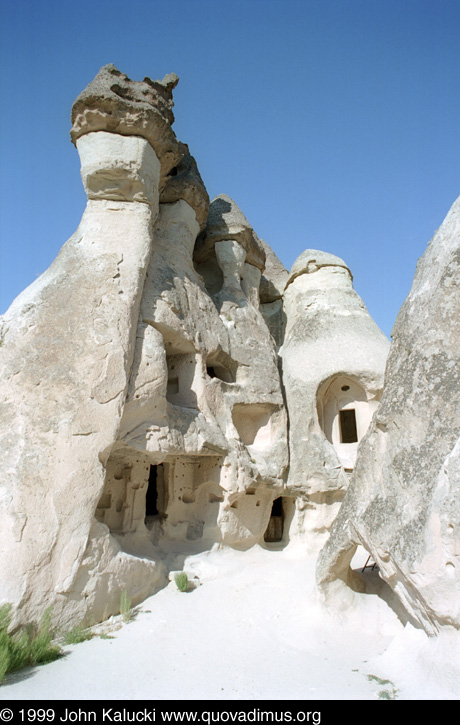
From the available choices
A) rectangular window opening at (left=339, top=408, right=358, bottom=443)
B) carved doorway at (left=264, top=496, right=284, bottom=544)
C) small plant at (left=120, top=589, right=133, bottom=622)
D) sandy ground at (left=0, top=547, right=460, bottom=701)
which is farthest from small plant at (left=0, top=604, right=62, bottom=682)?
rectangular window opening at (left=339, top=408, right=358, bottom=443)

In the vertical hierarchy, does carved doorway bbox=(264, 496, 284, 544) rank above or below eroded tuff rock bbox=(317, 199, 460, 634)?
below

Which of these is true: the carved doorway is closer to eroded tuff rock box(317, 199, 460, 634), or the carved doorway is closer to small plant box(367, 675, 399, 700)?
eroded tuff rock box(317, 199, 460, 634)

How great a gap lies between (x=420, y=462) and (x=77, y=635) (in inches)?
152

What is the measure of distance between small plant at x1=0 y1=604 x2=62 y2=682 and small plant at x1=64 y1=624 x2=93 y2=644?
0.18m

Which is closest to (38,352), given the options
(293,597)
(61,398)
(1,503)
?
(61,398)

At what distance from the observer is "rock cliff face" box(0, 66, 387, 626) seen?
5449 mm

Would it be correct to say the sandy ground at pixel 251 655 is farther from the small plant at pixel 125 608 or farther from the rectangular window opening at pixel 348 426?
the rectangular window opening at pixel 348 426

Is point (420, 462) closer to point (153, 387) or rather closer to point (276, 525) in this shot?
point (153, 387)

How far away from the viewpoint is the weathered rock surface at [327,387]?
8.82m

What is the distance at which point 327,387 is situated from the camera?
9.62m

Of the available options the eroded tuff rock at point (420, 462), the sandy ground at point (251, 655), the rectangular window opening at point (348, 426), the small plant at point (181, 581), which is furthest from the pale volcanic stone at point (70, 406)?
the rectangular window opening at point (348, 426)

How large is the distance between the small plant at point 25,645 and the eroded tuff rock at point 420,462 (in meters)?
3.10

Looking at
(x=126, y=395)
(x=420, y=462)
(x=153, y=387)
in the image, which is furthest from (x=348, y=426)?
(x=420, y=462)

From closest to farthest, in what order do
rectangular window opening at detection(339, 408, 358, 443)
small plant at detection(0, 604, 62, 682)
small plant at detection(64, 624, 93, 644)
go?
small plant at detection(0, 604, 62, 682) < small plant at detection(64, 624, 93, 644) < rectangular window opening at detection(339, 408, 358, 443)
